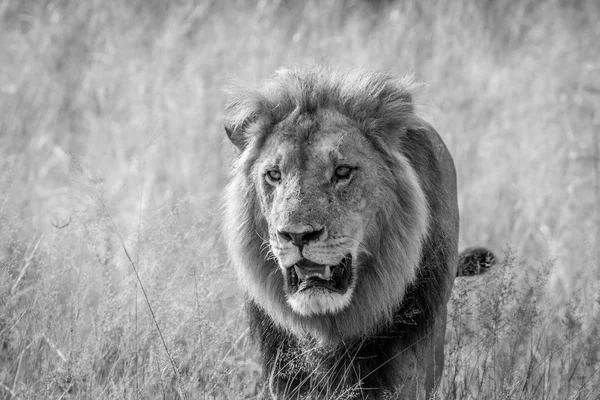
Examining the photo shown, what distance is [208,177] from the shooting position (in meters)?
7.33

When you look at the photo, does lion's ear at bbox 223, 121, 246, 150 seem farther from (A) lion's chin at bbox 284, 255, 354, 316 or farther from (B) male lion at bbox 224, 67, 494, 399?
(A) lion's chin at bbox 284, 255, 354, 316

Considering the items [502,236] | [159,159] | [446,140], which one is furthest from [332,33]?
[502,236]

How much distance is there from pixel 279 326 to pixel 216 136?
3977 mm

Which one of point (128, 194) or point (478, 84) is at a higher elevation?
point (478, 84)

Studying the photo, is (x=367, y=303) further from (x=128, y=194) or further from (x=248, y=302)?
(x=128, y=194)

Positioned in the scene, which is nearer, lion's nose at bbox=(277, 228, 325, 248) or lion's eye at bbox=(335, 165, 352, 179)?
lion's nose at bbox=(277, 228, 325, 248)

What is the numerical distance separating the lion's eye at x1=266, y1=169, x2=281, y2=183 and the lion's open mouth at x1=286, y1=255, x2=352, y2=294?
40cm

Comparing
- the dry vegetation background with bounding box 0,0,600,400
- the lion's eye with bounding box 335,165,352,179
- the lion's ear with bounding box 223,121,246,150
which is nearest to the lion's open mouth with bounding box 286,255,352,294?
the lion's eye with bounding box 335,165,352,179

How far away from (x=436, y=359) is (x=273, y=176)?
1.15m

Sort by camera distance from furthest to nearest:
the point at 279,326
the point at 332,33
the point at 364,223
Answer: the point at 332,33
the point at 279,326
the point at 364,223

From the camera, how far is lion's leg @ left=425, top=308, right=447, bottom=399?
3.87 m

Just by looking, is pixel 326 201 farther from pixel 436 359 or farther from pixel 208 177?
pixel 208 177

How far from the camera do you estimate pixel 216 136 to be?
7.72 metres

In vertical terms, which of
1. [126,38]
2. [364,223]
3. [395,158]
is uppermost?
[126,38]
